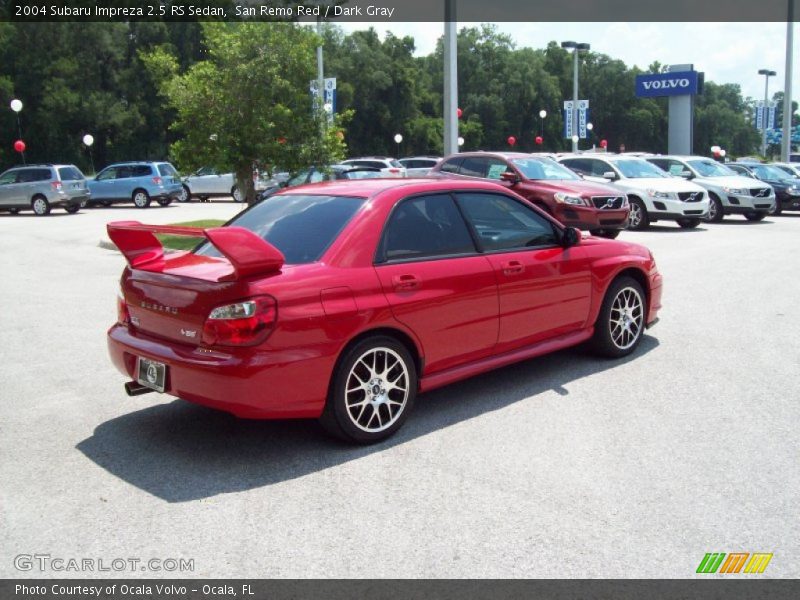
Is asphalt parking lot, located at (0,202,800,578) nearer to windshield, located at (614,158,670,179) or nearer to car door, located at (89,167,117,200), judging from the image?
windshield, located at (614,158,670,179)

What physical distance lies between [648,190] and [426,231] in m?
14.4

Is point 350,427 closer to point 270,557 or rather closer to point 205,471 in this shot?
point 205,471

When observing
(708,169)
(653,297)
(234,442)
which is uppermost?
(708,169)

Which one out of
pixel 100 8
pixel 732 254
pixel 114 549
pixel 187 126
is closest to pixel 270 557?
pixel 114 549

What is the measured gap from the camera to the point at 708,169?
886 inches

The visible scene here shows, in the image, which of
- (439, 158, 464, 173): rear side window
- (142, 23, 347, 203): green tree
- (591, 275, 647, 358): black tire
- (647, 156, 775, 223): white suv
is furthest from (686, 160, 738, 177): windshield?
(591, 275, 647, 358): black tire

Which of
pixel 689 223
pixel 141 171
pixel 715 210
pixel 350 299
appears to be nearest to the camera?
pixel 350 299

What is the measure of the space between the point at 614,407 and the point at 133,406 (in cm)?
347

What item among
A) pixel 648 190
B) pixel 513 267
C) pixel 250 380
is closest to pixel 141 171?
pixel 648 190

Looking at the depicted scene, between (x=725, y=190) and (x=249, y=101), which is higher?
(x=249, y=101)

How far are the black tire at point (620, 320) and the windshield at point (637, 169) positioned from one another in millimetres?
13145

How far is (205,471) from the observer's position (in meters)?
4.76

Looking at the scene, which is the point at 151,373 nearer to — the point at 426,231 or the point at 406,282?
the point at 406,282

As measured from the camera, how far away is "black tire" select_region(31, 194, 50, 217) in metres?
27.4
